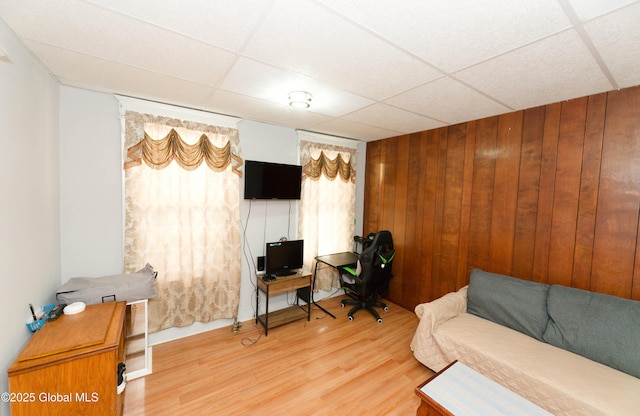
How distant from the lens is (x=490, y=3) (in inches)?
42.8

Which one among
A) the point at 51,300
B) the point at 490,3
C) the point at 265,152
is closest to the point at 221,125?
the point at 265,152

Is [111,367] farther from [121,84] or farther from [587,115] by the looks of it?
[587,115]

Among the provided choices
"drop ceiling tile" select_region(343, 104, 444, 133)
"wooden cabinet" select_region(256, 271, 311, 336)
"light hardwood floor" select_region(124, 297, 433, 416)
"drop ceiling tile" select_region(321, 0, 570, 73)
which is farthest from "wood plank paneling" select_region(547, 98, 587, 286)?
"wooden cabinet" select_region(256, 271, 311, 336)

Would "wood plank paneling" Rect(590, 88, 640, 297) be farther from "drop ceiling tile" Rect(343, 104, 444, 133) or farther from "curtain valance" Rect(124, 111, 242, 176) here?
"curtain valance" Rect(124, 111, 242, 176)

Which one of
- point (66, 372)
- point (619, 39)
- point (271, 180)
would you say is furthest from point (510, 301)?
point (66, 372)

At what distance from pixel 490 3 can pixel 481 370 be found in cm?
245

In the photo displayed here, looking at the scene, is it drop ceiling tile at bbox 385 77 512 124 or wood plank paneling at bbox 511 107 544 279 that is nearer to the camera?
drop ceiling tile at bbox 385 77 512 124

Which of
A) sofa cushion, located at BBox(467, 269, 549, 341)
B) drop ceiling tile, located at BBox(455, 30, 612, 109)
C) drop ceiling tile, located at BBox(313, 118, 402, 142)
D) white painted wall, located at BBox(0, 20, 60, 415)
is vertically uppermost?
drop ceiling tile, located at BBox(313, 118, 402, 142)

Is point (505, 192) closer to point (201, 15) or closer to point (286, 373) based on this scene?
point (286, 373)

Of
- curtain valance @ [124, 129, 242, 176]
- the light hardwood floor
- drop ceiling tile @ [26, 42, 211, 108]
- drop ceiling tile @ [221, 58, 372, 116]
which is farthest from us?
curtain valance @ [124, 129, 242, 176]

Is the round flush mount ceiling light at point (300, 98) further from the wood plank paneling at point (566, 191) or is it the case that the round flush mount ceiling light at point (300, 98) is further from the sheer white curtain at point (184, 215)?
the wood plank paneling at point (566, 191)

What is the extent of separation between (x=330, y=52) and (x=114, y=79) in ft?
5.92

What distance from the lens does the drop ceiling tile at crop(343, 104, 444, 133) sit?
254cm

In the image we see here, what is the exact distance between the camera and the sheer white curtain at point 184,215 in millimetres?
2457
